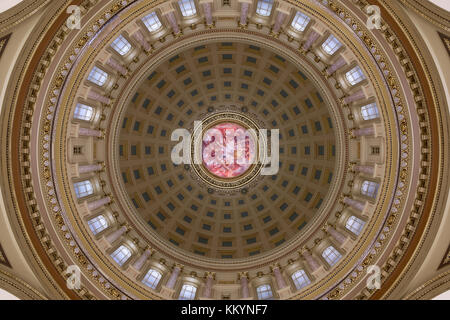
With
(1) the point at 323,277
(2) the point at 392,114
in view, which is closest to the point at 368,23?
(2) the point at 392,114

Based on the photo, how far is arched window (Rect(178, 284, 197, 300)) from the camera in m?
30.2

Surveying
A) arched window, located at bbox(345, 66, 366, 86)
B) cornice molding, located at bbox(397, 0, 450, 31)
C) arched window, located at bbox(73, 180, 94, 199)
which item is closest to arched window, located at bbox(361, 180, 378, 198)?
arched window, located at bbox(345, 66, 366, 86)

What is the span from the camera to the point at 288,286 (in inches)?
1147

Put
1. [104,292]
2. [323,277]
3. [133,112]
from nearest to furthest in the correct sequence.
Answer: [104,292], [323,277], [133,112]

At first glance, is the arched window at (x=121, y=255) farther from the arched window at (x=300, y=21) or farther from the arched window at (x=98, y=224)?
the arched window at (x=300, y=21)

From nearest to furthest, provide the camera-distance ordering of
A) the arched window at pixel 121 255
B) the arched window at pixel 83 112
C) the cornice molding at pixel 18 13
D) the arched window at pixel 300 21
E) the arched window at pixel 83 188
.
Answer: the cornice molding at pixel 18 13 → the arched window at pixel 300 21 → the arched window at pixel 83 112 → the arched window at pixel 83 188 → the arched window at pixel 121 255

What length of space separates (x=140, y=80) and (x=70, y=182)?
12015 mm

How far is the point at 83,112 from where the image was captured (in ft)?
94.4

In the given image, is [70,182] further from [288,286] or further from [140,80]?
Result: [288,286]

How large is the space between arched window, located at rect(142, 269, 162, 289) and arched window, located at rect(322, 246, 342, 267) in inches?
586

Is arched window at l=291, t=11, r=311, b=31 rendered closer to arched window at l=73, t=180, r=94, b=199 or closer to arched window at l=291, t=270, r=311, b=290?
arched window at l=291, t=270, r=311, b=290

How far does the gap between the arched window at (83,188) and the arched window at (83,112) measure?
5.41 metres

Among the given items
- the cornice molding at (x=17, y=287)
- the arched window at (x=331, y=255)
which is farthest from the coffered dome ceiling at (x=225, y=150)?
the cornice molding at (x=17, y=287)

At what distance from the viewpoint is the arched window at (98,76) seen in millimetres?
28078
